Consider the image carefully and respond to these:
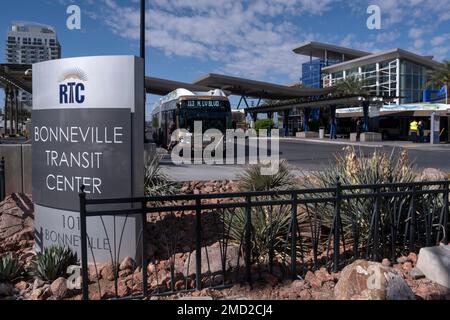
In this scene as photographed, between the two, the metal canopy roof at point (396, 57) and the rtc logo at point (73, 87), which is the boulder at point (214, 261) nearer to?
the rtc logo at point (73, 87)

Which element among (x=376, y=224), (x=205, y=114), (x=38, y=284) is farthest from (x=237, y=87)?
(x=38, y=284)

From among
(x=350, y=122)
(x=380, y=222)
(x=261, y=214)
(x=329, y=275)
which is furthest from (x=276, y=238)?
(x=350, y=122)

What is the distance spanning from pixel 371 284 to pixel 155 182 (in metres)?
5.45

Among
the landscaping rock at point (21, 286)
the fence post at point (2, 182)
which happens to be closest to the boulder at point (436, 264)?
the landscaping rock at point (21, 286)

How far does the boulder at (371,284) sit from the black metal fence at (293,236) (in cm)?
75

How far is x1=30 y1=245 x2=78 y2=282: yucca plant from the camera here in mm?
4879

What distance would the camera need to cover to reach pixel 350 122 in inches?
2126

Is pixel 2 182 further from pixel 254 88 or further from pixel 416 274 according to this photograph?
pixel 254 88

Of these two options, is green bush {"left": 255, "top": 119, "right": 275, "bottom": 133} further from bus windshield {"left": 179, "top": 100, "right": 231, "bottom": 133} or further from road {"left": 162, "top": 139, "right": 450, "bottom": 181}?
bus windshield {"left": 179, "top": 100, "right": 231, "bottom": 133}

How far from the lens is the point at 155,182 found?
28.6 ft

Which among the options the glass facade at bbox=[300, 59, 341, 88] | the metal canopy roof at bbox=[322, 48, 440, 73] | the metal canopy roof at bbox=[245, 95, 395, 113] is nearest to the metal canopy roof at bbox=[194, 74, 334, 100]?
the metal canopy roof at bbox=[322, 48, 440, 73]

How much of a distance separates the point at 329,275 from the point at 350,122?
51.3 meters

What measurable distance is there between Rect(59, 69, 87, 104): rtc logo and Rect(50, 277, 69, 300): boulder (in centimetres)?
221

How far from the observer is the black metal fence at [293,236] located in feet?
15.6
